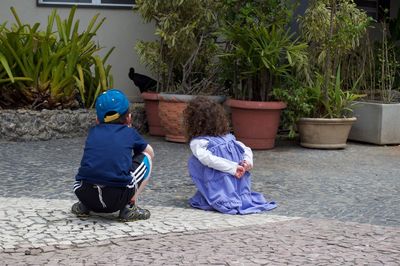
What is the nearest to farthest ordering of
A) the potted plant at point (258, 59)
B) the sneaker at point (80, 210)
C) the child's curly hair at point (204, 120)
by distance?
1. the sneaker at point (80, 210)
2. the child's curly hair at point (204, 120)
3. the potted plant at point (258, 59)

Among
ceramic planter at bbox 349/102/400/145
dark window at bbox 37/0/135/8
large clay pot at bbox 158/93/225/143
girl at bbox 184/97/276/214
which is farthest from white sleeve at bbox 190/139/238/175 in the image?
dark window at bbox 37/0/135/8

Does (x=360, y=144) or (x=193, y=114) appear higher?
(x=193, y=114)

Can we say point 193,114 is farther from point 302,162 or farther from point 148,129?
point 148,129

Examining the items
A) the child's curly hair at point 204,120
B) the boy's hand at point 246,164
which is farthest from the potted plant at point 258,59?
the boy's hand at point 246,164

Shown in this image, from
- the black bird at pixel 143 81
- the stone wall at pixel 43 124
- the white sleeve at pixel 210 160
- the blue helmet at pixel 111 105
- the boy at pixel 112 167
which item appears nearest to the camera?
the boy at pixel 112 167

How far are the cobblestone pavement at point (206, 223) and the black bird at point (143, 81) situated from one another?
7.32ft

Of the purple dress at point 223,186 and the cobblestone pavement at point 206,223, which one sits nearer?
the cobblestone pavement at point 206,223

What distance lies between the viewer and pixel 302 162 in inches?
331

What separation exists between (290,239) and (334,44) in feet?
14.7

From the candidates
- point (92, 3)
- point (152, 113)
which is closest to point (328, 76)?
point (152, 113)

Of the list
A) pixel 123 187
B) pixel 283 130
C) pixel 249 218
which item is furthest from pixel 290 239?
pixel 283 130

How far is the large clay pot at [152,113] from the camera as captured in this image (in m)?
9.68

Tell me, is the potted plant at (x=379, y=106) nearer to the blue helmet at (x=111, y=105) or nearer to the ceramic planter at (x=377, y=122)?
the ceramic planter at (x=377, y=122)

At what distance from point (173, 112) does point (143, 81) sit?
4.21ft
